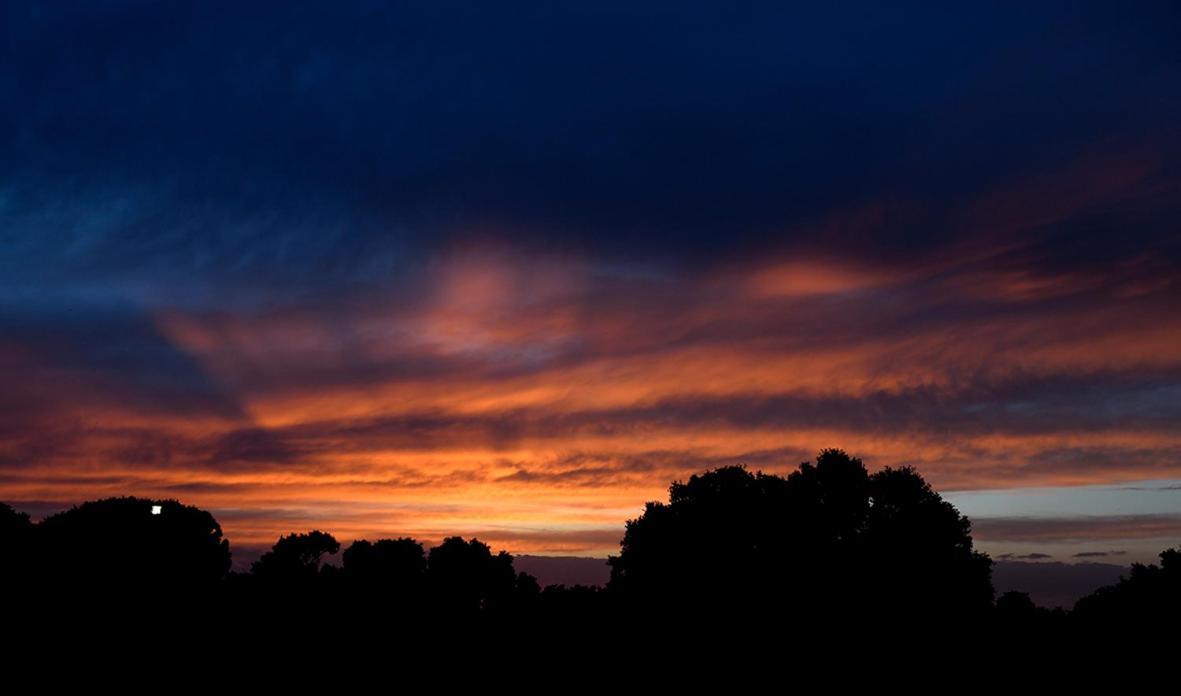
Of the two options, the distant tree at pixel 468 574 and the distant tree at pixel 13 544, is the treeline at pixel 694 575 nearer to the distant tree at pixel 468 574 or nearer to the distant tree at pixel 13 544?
the distant tree at pixel 13 544

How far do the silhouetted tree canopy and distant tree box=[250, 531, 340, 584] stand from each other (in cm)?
3880

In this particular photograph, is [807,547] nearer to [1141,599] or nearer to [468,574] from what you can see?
[1141,599]

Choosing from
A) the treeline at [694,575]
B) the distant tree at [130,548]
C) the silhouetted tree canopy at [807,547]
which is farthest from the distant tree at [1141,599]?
the distant tree at [130,548]

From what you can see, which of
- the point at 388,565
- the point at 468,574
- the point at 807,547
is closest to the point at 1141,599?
the point at 807,547

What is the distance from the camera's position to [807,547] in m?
70.1

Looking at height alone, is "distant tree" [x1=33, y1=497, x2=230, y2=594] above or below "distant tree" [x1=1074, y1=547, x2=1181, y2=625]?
above

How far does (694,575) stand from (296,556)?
51.1 meters

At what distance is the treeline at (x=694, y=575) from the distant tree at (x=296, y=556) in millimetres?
11214

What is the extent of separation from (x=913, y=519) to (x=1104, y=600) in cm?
1694

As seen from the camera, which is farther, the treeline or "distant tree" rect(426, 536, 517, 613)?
"distant tree" rect(426, 536, 517, 613)

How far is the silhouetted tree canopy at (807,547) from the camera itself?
6550 cm

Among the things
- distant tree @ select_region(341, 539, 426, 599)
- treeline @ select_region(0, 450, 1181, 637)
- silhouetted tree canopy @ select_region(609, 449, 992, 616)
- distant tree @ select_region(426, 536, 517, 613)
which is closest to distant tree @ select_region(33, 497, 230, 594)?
treeline @ select_region(0, 450, 1181, 637)

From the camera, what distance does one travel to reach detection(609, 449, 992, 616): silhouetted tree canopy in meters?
65.5

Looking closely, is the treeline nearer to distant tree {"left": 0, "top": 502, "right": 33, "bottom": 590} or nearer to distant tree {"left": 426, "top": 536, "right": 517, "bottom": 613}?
distant tree {"left": 0, "top": 502, "right": 33, "bottom": 590}
